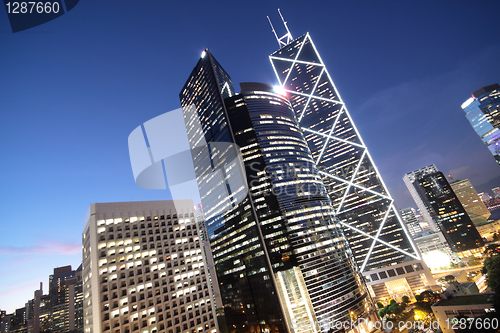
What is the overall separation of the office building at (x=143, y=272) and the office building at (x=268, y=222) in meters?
11.8

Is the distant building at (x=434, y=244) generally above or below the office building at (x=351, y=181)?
below

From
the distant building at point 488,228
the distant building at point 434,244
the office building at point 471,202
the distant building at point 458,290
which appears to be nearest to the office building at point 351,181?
the distant building at point 458,290

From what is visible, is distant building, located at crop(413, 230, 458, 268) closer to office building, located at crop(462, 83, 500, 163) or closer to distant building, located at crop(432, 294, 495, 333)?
office building, located at crop(462, 83, 500, 163)

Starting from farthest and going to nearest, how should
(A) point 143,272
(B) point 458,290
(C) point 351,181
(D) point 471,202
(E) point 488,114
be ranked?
1. (D) point 471,202
2. (E) point 488,114
3. (C) point 351,181
4. (A) point 143,272
5. (B) point 458,290

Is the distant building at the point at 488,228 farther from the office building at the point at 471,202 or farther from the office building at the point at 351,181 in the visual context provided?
the office building at the point at 351,181

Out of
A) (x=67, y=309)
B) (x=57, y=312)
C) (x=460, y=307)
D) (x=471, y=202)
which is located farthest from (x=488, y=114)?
(x=57, y=312)

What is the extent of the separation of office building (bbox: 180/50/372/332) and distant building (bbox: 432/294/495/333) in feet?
66.6

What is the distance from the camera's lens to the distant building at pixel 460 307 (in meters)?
26.8

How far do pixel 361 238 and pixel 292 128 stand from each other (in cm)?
5191

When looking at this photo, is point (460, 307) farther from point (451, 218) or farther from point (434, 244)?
point (434, 244)

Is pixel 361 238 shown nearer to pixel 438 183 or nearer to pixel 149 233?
Answer: pixel 438 183

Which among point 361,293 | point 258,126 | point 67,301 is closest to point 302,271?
point 361,293

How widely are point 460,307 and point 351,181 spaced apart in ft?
218

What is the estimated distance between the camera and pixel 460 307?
28.9 meters
